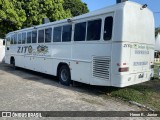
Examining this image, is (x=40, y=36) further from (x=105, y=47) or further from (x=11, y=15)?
(x=11, y=15)

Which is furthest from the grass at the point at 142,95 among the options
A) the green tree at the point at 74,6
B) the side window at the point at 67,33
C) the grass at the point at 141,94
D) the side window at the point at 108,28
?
the green tree at the point at 74,6

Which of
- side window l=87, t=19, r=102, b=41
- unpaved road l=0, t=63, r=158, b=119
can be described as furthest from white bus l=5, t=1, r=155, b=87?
unpaved road l=0, t=63, r=158, b=119

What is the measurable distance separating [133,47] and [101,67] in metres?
1.35

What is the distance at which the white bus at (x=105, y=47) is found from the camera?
26.2 feet

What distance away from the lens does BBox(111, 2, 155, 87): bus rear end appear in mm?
7918

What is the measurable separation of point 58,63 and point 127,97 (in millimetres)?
4085

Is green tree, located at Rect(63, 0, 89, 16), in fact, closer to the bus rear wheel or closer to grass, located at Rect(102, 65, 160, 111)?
the bus rear wheel

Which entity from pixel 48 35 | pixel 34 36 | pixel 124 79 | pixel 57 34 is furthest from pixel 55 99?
pixel 34 36

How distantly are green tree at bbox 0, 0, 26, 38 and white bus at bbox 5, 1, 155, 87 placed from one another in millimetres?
11209

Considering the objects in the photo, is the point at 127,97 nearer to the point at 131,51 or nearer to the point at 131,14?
the point at 131,51

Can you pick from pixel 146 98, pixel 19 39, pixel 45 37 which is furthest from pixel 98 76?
pixel 19 39

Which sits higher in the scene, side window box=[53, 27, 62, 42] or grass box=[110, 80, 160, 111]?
side window box=[53, 27, 62, 42]

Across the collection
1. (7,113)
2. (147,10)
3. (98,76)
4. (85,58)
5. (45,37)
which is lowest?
(7,113)

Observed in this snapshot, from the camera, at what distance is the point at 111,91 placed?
946 cm
